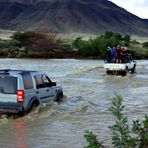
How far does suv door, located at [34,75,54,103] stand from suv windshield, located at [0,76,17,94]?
104cm

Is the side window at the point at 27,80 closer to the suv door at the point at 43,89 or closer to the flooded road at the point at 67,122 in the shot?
the suv door at the point at 43,89

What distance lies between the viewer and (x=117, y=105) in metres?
7.07

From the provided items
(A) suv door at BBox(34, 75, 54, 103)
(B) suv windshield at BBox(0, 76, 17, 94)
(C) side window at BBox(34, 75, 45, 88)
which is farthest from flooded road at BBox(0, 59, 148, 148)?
(B) suv windshield at BBox(0, 76, 17, 94)

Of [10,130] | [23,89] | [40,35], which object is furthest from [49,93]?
[40,35]

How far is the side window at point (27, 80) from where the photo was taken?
14.0 meters

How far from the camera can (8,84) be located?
13.9 m

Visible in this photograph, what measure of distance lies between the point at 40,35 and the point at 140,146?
277 ft

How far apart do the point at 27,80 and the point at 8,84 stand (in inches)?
22.8

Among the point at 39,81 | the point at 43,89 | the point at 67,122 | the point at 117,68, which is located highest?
the point at 39,81

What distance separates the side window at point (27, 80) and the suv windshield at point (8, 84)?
0.30 meters

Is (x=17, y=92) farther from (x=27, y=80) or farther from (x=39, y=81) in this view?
(x=39, y=81)

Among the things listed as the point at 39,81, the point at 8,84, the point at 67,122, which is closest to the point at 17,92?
the point at 8,84

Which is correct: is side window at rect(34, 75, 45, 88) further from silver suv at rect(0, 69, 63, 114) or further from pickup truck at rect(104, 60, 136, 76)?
pickup truck at rect(104, 60, 136, 76)

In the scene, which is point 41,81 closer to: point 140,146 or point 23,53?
point 140,146
